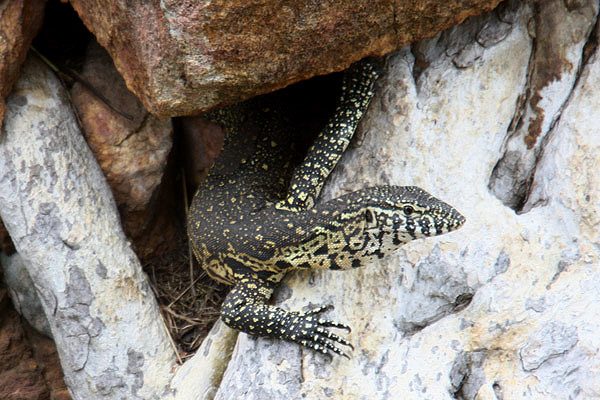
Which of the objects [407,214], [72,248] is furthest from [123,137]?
[407,214]

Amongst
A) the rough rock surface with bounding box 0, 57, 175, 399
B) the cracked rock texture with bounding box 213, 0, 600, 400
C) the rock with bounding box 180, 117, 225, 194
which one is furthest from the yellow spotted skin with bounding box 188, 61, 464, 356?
the rough rock surface with bounding box 0, 57, 175, 399

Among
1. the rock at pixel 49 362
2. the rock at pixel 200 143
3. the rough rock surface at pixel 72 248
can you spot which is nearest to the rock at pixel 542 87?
the rock at pixel 200 143

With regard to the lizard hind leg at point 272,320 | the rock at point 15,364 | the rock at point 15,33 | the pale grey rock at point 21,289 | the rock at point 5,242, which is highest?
the rock at point 15,33

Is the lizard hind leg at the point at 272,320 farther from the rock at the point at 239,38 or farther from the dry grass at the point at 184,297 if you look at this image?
the rock at the point at 239,38

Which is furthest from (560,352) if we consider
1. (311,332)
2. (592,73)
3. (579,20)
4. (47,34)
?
(47,34)

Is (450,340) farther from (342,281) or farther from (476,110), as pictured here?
(476,110)

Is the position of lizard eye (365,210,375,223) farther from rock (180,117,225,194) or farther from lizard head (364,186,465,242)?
rock (180,117,225,194)

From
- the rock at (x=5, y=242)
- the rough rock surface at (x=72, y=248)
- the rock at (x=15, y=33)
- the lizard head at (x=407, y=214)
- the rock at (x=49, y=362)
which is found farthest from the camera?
the rock at (x=49, y=362)
